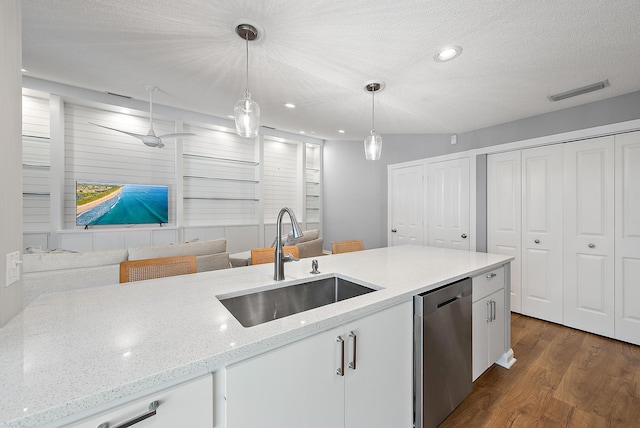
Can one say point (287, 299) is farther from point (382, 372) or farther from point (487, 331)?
point (487, 331)

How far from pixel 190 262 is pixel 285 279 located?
0.74m

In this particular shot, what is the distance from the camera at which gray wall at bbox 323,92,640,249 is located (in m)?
2.65

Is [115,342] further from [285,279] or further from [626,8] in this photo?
[626,8]

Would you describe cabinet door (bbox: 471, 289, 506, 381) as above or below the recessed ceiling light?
below

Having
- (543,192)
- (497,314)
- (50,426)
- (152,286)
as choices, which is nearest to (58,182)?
(152,286)

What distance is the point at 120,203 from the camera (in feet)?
13.5

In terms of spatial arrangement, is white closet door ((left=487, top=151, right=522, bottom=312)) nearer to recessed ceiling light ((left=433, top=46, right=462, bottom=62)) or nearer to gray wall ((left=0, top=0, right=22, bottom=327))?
recessed ceiling light ((left=433, top=46, right=462, bottom=62))

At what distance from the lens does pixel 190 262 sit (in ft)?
5.68

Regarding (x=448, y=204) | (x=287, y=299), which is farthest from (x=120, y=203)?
(x=448, y=204)

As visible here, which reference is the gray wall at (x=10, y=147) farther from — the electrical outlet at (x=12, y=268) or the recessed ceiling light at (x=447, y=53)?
the recessed ceiling light at (x=447, y=53)

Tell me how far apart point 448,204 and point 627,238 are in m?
1.75

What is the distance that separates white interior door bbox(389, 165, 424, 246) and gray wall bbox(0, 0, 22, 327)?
424 centimetres

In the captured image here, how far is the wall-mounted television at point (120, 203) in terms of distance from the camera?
386cm

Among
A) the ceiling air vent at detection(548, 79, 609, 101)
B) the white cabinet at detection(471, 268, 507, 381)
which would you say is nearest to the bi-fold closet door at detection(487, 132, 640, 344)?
the ceiling air vent at detection(548, 79, 609, 101)
